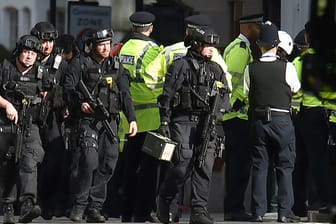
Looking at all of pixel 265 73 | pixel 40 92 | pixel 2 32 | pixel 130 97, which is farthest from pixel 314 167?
pixel 2 32

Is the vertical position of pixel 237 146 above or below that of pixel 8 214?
above

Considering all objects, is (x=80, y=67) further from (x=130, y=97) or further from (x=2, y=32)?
(x=2, y=32)

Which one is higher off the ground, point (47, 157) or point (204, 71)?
point (204, 71)

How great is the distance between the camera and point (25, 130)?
1012cm

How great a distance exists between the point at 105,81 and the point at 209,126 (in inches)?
43.2

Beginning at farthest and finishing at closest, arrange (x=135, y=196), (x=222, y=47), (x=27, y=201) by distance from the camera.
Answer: (x=222, y=47) → (x=135, y=196) → (x=27, y=201)

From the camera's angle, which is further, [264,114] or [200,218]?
[264,114]

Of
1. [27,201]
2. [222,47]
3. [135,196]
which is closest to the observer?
[27,201]

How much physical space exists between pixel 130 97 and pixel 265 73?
137 cm

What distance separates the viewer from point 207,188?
1030 centimetres

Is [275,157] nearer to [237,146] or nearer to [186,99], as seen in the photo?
[237,146]

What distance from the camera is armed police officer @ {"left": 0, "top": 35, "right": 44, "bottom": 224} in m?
10.1

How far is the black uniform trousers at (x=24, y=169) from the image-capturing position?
10.1 metres

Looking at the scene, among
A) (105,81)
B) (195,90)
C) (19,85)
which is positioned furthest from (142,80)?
(19,85)
